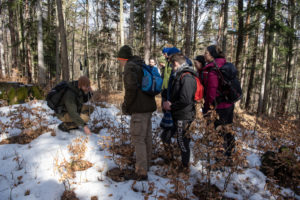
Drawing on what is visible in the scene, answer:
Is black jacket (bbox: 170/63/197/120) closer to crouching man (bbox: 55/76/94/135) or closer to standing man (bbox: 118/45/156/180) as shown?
standing man (bbox: 118/45/156/180)

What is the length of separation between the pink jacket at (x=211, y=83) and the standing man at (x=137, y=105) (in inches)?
36.9

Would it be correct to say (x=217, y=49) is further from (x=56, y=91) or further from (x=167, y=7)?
(x=167, y=7)

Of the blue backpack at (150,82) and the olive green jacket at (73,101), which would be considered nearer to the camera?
the blue backpack at (150,82)

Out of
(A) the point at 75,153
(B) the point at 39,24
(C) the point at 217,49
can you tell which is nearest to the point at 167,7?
(B) the point at 39,24

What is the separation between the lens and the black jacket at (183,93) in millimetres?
2707

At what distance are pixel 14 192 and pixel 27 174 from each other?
395 millimetres

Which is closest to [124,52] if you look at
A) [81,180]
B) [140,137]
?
[140,137]

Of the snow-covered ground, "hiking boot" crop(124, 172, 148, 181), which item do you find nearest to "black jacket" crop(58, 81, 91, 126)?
the snow-covered ground

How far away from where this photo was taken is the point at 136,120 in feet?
9.40

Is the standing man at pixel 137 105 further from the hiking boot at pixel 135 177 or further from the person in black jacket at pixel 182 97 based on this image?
the person in black jacket at pixel 182 97

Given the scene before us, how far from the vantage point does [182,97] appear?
2.72 meters

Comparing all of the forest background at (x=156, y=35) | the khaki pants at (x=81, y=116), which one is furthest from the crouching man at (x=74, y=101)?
the forest background at (x=156, y=35)

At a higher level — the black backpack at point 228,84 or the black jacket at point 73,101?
the black backpack at point 228,84

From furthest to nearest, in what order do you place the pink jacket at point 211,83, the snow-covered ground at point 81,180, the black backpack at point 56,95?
the black backpack at point 56,95 < the pink jacket at point 211,83 < the snow-covered ground at point 81,180
